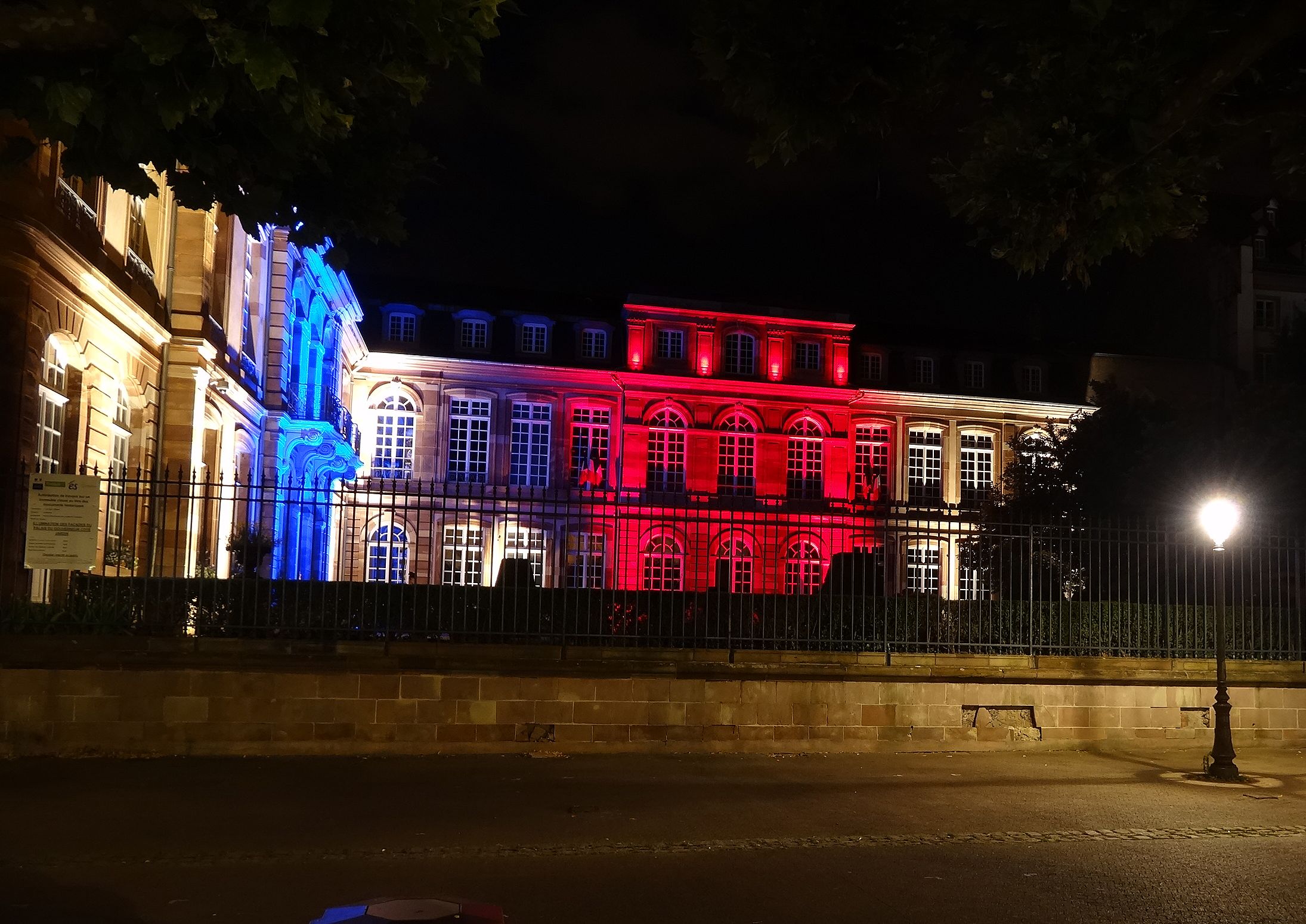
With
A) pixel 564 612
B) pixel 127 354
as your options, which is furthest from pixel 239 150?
pixel 127 354

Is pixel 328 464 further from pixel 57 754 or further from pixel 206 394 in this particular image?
pixel 57 754

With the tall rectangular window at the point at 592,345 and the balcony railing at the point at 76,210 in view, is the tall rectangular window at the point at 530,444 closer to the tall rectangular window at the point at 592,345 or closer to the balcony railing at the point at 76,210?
the tall rectangular window at the point at 592,345

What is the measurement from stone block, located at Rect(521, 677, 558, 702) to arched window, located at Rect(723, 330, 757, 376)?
1345 inches

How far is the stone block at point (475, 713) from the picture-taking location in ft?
38.4

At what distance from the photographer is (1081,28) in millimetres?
6012

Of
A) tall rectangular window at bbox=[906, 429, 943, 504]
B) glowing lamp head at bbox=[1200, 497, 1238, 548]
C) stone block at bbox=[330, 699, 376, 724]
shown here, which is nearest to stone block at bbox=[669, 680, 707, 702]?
stone block at bbox=[330, 699, 376, 724]

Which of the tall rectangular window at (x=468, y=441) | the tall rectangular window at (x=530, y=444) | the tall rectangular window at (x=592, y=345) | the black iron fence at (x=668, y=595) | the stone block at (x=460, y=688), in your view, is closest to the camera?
the stone block at (x=460, y=688)

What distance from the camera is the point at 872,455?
4659 centimetres

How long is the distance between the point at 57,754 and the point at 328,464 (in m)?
21.1

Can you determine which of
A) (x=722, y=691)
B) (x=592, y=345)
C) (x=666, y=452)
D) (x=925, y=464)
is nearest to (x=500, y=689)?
(x=722, y=691)

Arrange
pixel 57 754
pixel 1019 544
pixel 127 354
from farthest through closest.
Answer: pixel 127 354 → pixel 1019 544 → pixel 57 754

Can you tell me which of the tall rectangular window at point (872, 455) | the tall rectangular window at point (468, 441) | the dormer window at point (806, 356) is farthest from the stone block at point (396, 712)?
the dormer window at point (806, 356)

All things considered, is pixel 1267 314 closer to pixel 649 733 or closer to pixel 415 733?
pixel 649 733

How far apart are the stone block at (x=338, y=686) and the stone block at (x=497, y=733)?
1.23 m
